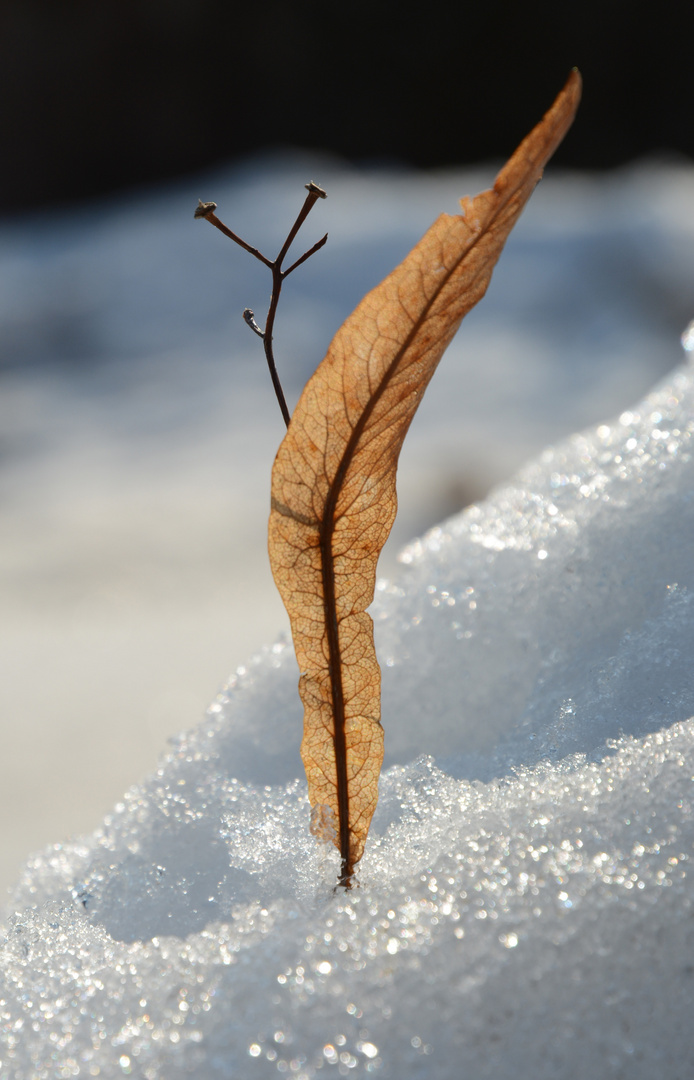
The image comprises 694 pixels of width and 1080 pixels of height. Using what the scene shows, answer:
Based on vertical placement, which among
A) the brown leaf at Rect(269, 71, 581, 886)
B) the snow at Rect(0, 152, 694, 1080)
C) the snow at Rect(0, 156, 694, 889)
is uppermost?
the brown leaf at Rect(269, 71, 581, 886)

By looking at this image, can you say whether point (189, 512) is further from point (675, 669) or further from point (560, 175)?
point (560, 175)

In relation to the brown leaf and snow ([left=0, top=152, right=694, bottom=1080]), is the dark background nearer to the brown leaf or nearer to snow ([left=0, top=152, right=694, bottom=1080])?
snow ([left=0, top=152, right=694, bottom=1080])

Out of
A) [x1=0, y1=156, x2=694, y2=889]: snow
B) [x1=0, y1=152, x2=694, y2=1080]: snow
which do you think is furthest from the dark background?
[x1=0, y1=152, x2=694, y2=1080]: snow

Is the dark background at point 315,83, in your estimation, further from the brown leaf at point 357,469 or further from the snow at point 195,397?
the brown leaf at point 357,469

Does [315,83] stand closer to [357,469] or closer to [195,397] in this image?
[195,397]

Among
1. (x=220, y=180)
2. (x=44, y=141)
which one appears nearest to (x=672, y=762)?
(x=220, y=180)
